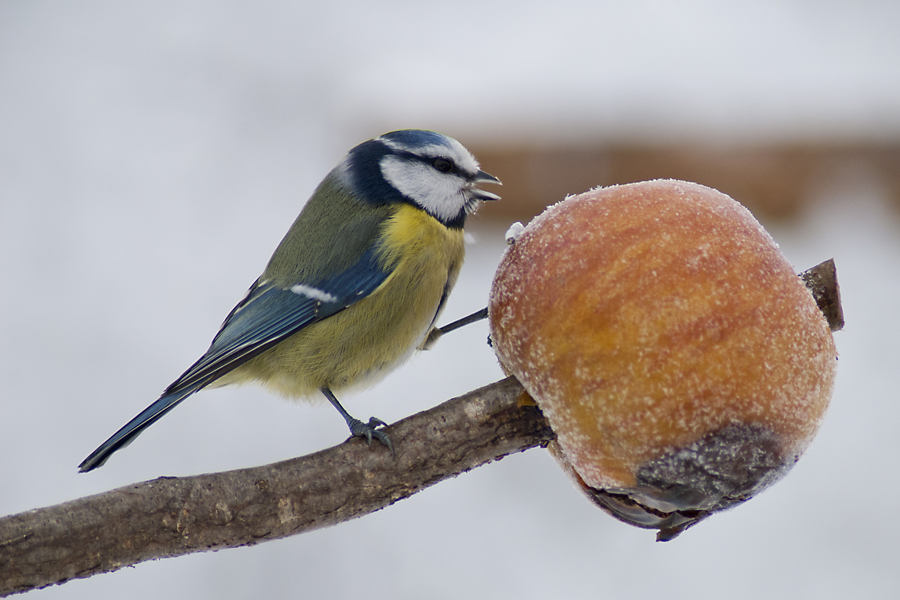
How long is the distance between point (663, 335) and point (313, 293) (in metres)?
0.57

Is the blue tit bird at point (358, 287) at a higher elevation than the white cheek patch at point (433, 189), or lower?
lower

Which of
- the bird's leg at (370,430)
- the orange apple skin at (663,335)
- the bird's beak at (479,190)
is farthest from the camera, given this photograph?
the bird's beak at (479,190)

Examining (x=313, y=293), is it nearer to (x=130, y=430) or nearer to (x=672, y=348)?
(x=130, y=430)

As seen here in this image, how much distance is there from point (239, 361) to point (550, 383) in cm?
47

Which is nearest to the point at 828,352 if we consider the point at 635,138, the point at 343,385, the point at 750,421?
the point at 750,421

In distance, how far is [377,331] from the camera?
1.06 meters

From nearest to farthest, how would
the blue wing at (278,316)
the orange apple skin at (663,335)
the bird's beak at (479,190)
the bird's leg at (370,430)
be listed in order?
1. the orange apple skin at (663,335)
2. the bird's leg at (370,430)
3. the blue wing at (278,316)
4. the bird's beak at (479,190)

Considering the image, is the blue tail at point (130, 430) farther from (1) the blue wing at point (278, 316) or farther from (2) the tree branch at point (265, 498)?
(2) the tree branch at point (265, 498)

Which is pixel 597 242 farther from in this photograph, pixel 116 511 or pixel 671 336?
pixel 116 511

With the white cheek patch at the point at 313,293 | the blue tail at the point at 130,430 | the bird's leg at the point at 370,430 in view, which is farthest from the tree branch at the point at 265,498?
the white cheek patch at the point at 313,293

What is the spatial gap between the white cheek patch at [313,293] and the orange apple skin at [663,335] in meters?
0.38

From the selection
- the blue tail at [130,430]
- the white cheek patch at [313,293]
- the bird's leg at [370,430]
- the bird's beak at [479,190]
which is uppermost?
the bird's beak at [479,190]

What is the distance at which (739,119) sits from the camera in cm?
232

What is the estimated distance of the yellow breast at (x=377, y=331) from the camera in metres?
1.06
